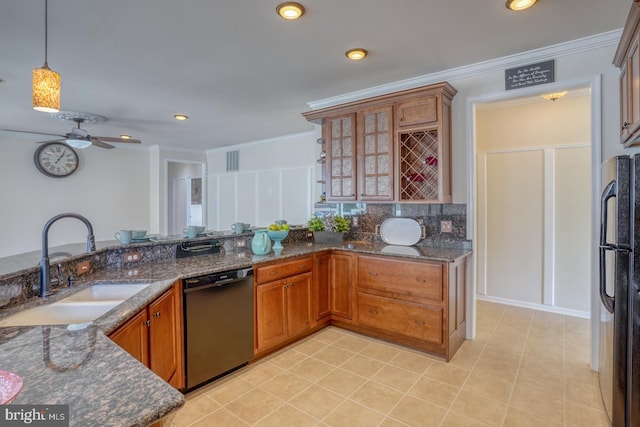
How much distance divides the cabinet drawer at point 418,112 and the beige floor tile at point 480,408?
7.46 feet

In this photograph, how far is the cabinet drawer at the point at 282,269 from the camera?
9.12 feet

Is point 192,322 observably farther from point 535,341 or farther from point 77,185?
point 77,185

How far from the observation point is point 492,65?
9.62ft

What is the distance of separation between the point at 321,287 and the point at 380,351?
32.7 inches

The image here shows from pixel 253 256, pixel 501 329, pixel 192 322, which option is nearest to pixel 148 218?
pixel 253 256

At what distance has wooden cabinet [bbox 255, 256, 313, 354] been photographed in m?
2.77

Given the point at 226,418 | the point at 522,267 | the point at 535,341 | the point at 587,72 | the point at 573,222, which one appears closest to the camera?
the point at 226,418

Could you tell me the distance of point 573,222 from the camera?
376 cm

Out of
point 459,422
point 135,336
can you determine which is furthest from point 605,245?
point 135,336

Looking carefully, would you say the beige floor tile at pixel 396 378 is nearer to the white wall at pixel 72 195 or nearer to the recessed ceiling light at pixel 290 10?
the recessed ceiling light at pixel 290 10

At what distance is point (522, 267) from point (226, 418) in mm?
3748

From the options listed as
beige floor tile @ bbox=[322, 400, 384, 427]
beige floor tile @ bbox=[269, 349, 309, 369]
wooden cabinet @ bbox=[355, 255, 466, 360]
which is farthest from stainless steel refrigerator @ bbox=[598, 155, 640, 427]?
beige floor tile @ bbox=[269, 349, 309, 369]

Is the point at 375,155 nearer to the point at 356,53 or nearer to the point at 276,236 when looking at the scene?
the point at 356,53
